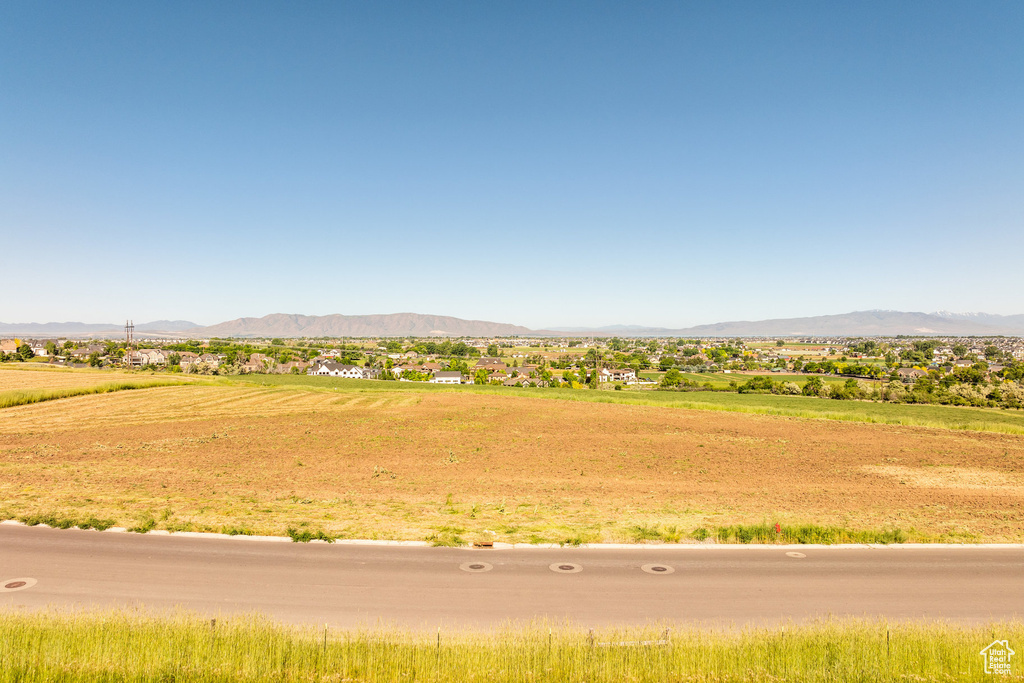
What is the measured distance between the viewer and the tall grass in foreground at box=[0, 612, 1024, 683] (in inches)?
303

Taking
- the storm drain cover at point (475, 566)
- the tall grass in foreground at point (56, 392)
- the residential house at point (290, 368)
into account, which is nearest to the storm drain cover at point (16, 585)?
the storm drain cover at point (475, 566)

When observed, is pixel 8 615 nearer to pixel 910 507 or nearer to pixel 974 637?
pixel 974 637

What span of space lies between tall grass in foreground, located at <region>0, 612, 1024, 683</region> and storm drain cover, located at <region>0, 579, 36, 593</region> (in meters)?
2.27

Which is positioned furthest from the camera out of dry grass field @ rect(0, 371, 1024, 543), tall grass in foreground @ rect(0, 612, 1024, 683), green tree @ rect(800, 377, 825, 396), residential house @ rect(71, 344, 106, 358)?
residential house @ rect(71, 344, 106, 358)

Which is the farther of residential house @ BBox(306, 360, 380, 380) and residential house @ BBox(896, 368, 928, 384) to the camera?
residential house @ BBox(306, 360, 380, 380)

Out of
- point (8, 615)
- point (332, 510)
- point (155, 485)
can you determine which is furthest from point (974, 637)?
point (155, 485)

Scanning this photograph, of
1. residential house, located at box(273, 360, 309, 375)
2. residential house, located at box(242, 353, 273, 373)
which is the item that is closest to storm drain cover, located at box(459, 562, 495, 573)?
residential house, located at box(242, 353, 273, 373)

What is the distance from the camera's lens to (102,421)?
123 ft

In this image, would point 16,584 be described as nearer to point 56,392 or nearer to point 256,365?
point 56,392

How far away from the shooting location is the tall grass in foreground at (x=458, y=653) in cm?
769

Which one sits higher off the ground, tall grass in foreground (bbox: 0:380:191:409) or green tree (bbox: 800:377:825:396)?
tall grass in foreground (bbox: 0:380:191:409)

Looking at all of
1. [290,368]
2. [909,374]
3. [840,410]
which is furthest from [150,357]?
[909,374]

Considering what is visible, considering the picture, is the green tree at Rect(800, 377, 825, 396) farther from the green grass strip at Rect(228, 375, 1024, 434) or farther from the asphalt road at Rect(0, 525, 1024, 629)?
the asphalt road at Rect(0, 525, 1024, 629)

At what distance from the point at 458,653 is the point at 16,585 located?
36.2 feet
